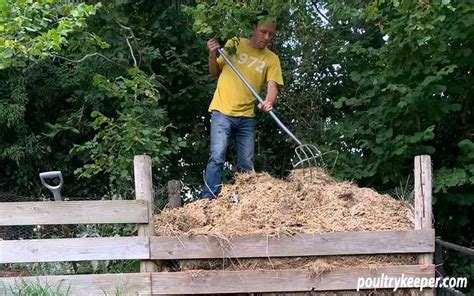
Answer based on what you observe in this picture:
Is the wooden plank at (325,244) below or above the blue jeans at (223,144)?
below

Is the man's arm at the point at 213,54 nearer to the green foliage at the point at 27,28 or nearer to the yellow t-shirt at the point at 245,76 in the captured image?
the yellow t-shirt at the point at 245,76

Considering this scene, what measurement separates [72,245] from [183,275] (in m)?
0.69

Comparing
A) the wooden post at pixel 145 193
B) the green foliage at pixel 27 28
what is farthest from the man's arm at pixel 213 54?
the wooden post at pixel 145 193

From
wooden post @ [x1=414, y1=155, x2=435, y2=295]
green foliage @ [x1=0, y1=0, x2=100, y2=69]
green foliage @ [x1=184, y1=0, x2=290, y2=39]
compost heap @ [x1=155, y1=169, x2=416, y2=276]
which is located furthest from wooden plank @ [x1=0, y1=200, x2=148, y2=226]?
green foliage @ [x1=184, y1=0, x2=290, y2=39]

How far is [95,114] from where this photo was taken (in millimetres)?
4910

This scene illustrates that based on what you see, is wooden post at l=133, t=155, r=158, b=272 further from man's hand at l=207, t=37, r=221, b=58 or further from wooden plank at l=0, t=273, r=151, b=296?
man's hand at l=207, t=37, r=221, b=58

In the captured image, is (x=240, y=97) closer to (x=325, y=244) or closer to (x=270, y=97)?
(x=270, y=97)

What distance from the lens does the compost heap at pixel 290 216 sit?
325cm

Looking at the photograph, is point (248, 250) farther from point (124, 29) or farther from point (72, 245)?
point (124, 29)

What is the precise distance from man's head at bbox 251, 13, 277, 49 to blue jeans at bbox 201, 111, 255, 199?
0.66 meters

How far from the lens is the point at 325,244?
321 centimetres

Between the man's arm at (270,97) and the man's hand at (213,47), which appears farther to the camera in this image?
the man's hand at (213,47)

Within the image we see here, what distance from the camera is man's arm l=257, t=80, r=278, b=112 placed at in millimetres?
4324

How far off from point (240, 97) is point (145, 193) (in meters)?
1.43
